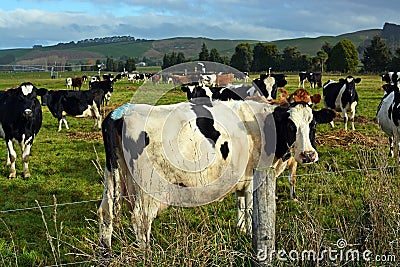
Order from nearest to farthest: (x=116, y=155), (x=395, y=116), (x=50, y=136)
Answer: (x=116, y=155) < (x=395, y=116) < (x=50, y=136)

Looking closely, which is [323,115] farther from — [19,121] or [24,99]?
[24,99]

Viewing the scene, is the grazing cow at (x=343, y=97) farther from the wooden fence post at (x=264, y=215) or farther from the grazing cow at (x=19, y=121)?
the wooden fence post at (x=264, y=215)

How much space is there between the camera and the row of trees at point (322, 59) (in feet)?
200

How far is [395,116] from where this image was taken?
954 cm

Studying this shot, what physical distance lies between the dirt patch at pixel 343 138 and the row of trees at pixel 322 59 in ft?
162

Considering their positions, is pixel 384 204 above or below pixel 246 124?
below

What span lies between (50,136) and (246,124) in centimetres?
1106

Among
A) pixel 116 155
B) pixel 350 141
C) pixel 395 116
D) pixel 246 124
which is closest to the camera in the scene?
A: pixel 116 155

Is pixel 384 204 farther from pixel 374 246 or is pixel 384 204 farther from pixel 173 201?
pixel 173 201

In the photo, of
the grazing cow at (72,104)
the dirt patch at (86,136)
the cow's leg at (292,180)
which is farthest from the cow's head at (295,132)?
the grazing cow at (72,104)

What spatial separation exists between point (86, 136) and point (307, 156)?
35.0 feet

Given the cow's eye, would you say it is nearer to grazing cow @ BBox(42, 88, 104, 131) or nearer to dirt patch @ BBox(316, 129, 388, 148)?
dirt patch @ BBox(316, 129, 388, 148)

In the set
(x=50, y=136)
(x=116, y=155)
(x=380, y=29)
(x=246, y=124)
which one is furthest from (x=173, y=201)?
(x=380, y=29)

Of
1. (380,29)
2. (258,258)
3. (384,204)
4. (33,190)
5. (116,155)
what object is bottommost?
(33,190)
